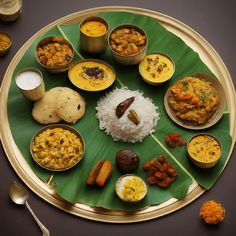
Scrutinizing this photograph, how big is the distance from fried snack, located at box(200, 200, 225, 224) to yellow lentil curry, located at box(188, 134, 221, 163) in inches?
16.6

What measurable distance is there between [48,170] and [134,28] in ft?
5.99

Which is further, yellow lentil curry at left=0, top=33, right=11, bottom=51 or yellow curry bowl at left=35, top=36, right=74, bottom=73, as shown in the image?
yellow lentil curry at left=0, top=33, right=11, bottom=51

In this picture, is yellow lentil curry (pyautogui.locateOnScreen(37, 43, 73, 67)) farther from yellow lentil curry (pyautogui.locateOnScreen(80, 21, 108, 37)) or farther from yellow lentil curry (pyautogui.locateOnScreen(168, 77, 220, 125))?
yellow lentil curry (pyautogui.locateOnScreen(168, 77, 220, 125))

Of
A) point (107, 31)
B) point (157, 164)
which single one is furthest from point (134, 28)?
point (157, 164)

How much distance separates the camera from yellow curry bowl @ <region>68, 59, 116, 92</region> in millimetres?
5590

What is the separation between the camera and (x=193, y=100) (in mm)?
5457

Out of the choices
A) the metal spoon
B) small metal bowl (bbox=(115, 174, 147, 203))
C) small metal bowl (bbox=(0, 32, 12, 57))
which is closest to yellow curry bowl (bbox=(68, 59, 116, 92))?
small metal bowl (bbox=(0, 32, 12, 57))

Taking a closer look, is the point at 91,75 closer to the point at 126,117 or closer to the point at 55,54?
the point at 55,54

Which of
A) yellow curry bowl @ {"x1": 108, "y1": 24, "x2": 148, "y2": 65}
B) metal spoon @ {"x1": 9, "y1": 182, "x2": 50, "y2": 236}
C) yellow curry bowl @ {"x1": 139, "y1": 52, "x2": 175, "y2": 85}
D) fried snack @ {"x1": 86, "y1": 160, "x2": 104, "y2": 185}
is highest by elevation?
yellow curry bowl @ {"x1": 108, "y1": 24, "x2": 148, "y2": 65}

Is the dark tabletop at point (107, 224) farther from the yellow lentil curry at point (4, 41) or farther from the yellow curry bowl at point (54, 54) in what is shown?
the yellow curry bowl at point (54, 54)

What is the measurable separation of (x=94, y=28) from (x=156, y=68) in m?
0.81

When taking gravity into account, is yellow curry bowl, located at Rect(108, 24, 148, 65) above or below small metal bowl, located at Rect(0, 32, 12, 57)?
above

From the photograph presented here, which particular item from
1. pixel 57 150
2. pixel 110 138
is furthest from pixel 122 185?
pixel 57 150

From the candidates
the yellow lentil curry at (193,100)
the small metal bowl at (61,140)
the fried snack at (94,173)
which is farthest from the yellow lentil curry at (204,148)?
the small metal bowl at (61,140)
